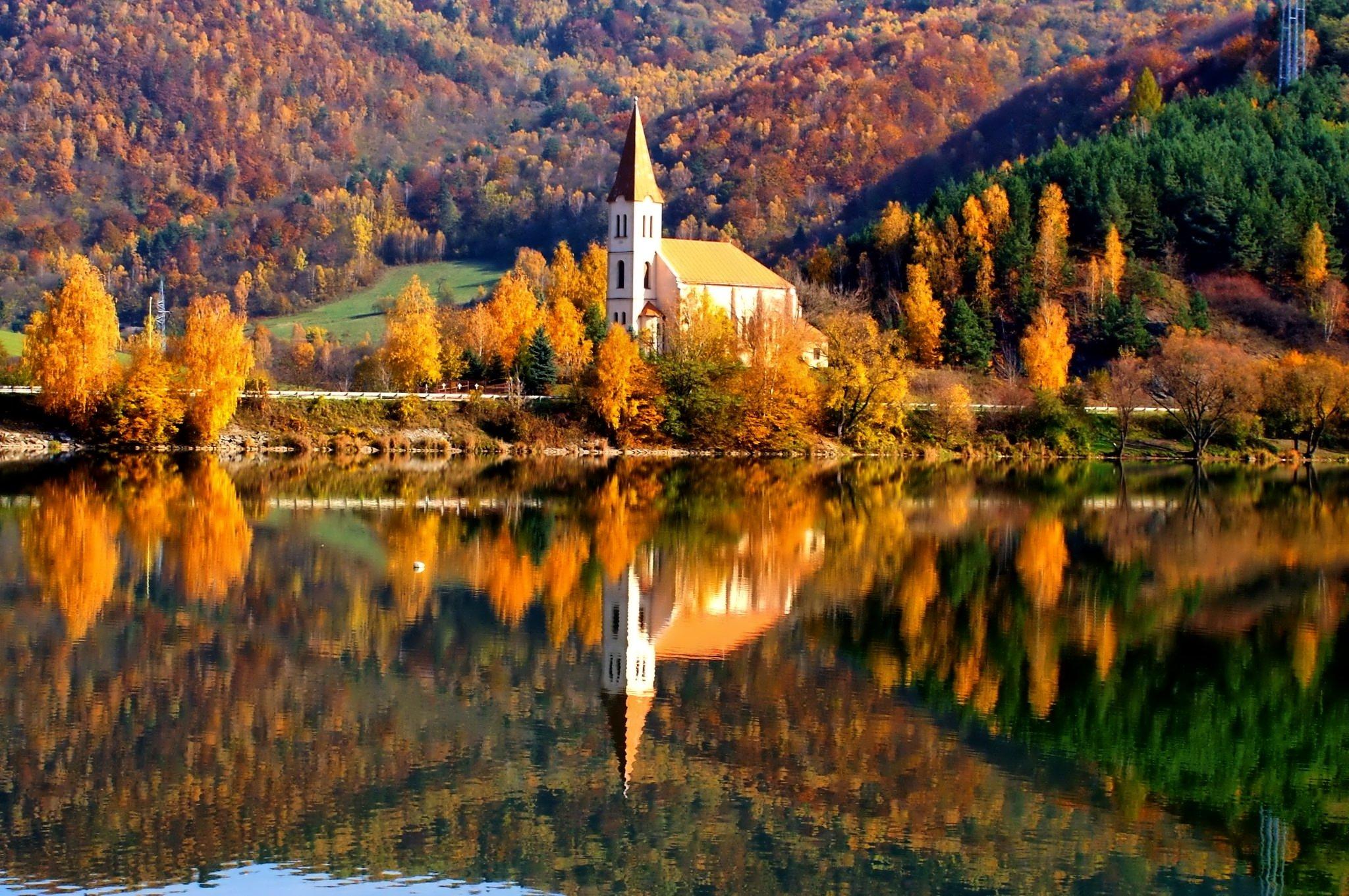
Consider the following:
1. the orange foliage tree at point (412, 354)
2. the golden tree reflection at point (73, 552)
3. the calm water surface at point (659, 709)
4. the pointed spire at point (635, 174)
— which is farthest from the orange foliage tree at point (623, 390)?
the calm water surface at point (659, 709)

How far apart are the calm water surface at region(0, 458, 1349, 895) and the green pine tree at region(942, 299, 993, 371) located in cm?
4546

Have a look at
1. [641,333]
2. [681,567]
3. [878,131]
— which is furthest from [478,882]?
[878,131]

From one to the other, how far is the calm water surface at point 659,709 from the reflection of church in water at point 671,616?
0.11 metres

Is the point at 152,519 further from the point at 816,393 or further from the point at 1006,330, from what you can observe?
the point at 1006,330

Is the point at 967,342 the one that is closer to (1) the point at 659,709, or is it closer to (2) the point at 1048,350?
(2) the point at 1048,350

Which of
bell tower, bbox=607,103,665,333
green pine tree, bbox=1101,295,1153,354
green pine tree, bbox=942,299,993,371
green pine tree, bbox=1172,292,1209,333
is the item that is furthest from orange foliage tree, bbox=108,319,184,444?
green pine tree, bbox=1172,292,1209,333

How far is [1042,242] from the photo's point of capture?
9106 centimetres

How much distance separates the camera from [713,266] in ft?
293

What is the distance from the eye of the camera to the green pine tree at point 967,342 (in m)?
84.6

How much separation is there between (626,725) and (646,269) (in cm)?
6676

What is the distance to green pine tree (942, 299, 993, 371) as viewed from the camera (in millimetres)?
84625

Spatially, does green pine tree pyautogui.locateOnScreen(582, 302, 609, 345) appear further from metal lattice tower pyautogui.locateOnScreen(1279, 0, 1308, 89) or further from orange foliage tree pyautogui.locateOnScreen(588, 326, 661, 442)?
metal lattice tower pyautogui.locateOnScreen(1279, 0, 1308, 89)

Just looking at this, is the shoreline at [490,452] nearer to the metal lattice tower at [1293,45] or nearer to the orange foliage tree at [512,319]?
the orange foliage tree at [512,319]

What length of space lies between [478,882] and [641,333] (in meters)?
66.4
